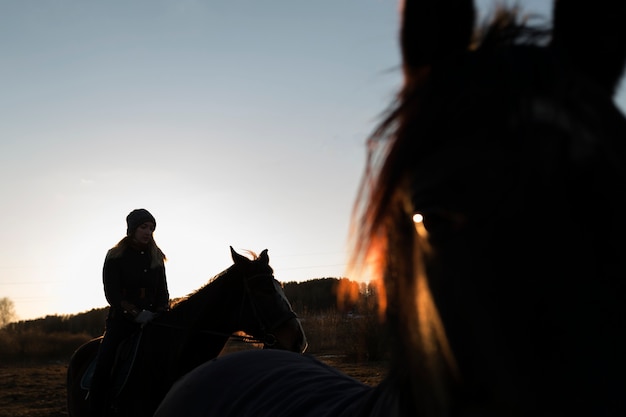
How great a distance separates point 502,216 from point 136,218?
5.42m

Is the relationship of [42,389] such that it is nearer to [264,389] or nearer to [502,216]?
[264,389]

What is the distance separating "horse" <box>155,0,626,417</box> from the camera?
794mm

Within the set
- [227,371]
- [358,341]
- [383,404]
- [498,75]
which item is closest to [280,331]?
[227,371]

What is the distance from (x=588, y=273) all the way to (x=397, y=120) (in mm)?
492

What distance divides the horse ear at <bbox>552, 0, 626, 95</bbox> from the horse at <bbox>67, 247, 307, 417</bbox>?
4.75 metres

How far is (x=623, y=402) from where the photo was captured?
0.74 m

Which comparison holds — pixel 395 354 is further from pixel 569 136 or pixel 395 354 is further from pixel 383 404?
pixel 569 136

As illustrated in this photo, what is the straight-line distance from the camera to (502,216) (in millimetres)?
862

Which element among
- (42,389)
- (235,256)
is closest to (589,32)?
(235,256)

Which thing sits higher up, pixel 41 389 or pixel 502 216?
pixel 502 216

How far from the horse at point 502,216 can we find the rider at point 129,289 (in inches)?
190

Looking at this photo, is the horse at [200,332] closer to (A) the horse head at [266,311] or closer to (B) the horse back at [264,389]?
(A) the horse head at [266,311]

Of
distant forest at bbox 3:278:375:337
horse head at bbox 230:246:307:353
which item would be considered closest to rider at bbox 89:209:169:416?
horse head at bbox 230:246:307:353

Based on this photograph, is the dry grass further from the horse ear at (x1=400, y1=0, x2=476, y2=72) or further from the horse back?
the horse ear at (x1=400, y1=0, x2=476, y2=72)
